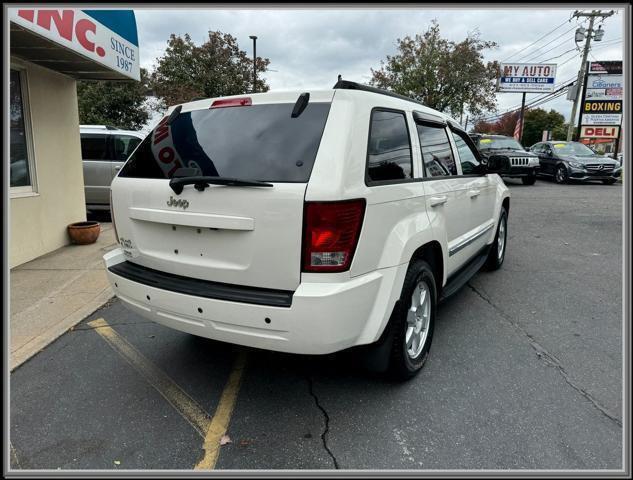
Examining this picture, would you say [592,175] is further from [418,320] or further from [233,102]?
[233,102]

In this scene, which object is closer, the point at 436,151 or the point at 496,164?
the point at 436,151

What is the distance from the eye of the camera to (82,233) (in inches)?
280

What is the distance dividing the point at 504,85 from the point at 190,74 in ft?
64.4

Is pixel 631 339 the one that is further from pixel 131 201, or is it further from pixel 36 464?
pixel 36 464

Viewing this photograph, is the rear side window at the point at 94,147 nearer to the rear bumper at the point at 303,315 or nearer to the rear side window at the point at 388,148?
the rear bumper at the point at 303,315

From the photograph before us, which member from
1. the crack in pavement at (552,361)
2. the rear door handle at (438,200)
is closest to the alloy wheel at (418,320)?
the rear door handle at (438,200)

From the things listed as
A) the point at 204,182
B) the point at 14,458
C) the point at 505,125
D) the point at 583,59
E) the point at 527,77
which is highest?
the point at 583,59

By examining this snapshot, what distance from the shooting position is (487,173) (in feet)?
15.8

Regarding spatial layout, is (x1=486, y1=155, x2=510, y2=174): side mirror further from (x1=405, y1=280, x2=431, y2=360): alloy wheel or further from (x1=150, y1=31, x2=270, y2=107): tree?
(x1=150, y1=31, x2=270, y2=107): tree

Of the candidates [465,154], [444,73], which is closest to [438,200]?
[465,154]

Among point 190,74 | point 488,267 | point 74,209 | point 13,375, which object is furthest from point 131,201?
point 190,74

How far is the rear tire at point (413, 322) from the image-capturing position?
2.81 metres

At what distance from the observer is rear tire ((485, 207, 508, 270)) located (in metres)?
5.63

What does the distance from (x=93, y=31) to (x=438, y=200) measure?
17.6ft
